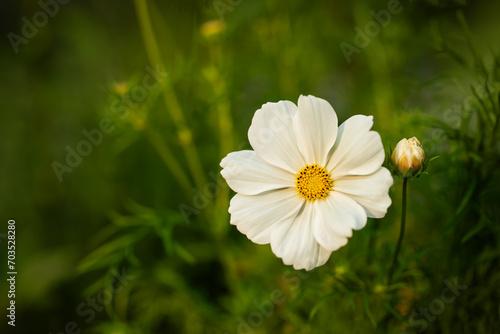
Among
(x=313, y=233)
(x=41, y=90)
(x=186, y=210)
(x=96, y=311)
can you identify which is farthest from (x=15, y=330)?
(x=313, y=233)

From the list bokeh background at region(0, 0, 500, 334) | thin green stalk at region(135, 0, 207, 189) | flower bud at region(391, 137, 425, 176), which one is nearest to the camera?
flower bud at region(391, 137, 425, 176)

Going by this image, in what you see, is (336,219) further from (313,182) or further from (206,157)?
(206,157)

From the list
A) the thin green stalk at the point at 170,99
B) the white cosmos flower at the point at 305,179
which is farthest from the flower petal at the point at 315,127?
the thin green stalk at the point at 170,99

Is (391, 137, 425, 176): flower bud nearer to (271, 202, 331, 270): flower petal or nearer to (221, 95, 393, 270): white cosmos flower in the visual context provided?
(221, 95, 393, 270): white cosmos flower

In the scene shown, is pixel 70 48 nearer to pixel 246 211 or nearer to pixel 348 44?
pixel 348 44

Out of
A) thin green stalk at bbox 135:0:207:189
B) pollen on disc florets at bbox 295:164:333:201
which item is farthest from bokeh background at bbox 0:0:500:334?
pollen on disc florets at bbox 295:164:333:201

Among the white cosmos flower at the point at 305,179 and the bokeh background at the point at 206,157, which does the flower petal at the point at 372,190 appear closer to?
the white cosmos flower at the point at 305,179

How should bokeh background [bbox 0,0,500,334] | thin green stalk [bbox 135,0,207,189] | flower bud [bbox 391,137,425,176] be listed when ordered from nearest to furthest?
flower bud [bbox 391,137,425,176]
bokeh background [bbox 0,0,500,334]
thin green stalk [bbox 135,0,207,189]

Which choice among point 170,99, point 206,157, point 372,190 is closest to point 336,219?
point 372,190
